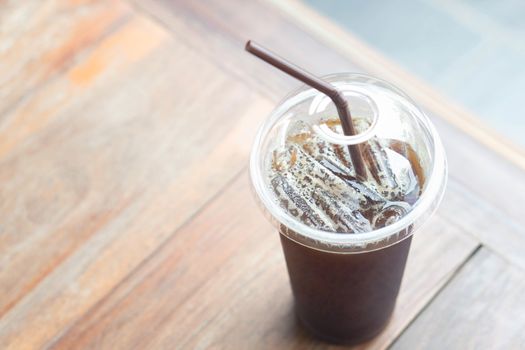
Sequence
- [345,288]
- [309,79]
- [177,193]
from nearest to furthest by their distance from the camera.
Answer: [309,79]
[345,288]
[177,193]

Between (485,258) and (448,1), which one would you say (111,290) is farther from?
(448,1)

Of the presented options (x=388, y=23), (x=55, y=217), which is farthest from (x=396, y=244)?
(x=388, y=23)

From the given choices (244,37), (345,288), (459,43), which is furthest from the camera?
(459,43)

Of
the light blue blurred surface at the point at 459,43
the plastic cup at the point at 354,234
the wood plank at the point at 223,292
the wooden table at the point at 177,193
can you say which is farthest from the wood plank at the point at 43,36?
the light blue blurred surface at the point at 459,43

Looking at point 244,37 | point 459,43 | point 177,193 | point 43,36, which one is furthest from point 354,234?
point 459,43

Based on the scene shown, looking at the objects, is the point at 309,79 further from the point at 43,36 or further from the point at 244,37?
the point at 43,36

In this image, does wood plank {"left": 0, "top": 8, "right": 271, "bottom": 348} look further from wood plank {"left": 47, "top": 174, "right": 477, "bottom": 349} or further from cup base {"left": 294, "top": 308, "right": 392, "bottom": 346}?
cup base {"left": 294, "top": 308, "right": 392, "bottom": 346}
